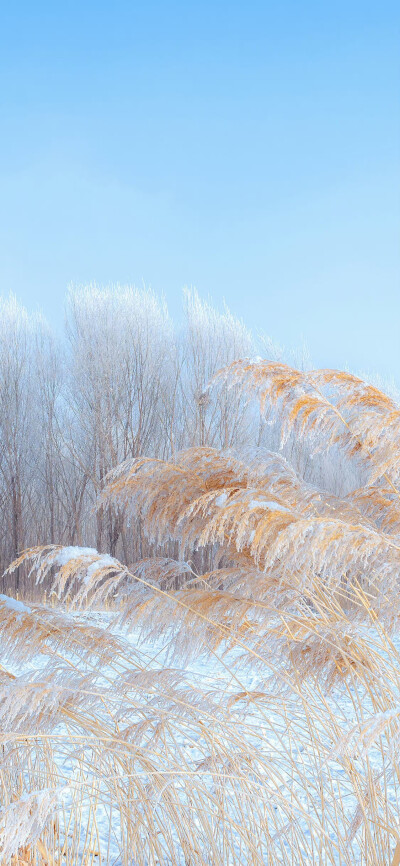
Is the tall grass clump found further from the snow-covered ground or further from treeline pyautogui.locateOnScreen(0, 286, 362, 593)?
treeline pyautogui.locateOnScreen(0, 286, 362, 593)

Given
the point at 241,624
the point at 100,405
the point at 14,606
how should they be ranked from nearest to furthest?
the point at 14,606
the point at 241,624
the point at 100,405

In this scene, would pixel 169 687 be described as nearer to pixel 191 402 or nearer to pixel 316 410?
pixel 316 410

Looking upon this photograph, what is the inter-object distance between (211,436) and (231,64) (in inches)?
565

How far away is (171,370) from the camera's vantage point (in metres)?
14.0

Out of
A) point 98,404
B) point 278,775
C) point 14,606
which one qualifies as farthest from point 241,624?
point 98,404

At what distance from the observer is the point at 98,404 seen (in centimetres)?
1327

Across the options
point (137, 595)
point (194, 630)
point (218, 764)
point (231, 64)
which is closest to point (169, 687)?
point (194, 630)

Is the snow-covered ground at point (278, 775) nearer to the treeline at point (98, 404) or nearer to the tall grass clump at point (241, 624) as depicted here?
the tall grass clump at point (241, 624)

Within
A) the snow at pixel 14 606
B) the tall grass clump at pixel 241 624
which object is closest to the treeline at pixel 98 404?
the tall grass clump at pixel 241 624

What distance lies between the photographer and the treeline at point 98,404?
13.4 meters

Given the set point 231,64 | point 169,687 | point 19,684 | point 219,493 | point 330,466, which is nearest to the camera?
point 19,684

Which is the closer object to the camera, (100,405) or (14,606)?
(14,606)

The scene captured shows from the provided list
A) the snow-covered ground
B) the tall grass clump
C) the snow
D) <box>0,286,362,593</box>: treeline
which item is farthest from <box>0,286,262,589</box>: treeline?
the snow

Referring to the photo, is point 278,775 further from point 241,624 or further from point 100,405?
point 100,405
